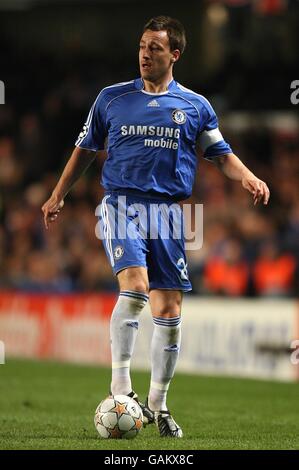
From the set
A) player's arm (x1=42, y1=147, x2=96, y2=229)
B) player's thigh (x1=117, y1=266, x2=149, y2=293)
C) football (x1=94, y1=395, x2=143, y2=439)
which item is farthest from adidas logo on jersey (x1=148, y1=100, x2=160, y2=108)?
football (x1=94, y1=395, x2=143, y2=439)

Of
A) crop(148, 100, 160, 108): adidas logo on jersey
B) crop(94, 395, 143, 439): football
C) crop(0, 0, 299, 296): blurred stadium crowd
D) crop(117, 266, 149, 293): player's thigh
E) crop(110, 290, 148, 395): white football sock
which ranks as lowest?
crop(0, 0, 299, 296): blurred stadium crowd

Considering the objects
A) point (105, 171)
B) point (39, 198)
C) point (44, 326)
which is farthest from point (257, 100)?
point (105, 171)

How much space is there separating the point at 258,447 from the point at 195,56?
1722 centimetres

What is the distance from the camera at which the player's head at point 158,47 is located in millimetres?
7242

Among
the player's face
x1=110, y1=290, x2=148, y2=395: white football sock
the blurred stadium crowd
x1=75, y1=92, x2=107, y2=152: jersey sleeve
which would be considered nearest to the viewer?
x1=110, y1=290, x2=148, y2=395: white football sock

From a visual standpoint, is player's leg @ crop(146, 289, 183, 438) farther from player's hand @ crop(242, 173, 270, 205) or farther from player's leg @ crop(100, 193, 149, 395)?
player's hand @ crop(242, 173, 270, 205)

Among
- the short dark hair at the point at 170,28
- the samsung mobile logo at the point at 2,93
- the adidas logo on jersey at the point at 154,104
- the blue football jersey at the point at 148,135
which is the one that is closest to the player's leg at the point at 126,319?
the blue football jersey at the point at 148,135

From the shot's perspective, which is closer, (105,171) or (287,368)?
(105,171)

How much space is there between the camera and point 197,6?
2366 centimetres

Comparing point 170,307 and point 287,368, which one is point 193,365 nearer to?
point 287,368

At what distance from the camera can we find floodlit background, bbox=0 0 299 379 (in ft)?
45.6

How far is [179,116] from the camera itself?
7.40 m

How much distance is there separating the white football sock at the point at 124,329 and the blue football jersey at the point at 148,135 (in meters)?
0.73

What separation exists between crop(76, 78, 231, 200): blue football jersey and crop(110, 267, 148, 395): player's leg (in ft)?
2.02
